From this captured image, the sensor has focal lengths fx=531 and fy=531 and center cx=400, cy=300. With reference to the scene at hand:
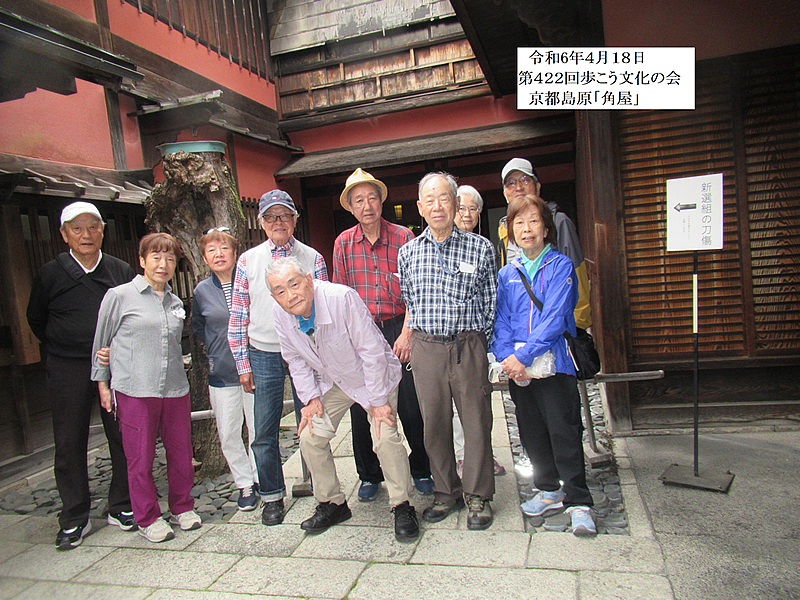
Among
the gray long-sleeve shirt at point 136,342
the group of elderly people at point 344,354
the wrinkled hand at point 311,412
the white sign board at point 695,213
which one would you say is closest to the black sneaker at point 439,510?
the group of elderly people at point 344,354

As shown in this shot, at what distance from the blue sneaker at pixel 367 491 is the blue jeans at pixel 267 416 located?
55 centimetres

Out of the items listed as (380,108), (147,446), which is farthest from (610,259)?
(380,108)

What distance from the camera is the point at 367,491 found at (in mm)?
3766

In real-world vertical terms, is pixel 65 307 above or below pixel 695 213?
below

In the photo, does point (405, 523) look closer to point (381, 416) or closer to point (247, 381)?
point (381, 416)

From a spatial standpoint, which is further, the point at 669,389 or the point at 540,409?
the point at 669,389

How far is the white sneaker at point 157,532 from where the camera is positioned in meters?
3.43

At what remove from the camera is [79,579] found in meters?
3.09

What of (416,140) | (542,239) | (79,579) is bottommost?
(79,579)

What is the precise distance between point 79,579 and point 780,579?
3.71 m

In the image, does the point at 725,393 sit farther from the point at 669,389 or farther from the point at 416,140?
the point at 416,140

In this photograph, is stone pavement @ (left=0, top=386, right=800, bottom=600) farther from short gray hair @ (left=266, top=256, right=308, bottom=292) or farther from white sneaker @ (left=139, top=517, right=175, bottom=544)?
short gray hair @ (left=266, top=256, right=308, bottom=292)

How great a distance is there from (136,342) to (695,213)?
12.5 feet

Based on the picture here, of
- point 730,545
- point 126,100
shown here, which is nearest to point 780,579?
point 730,545
